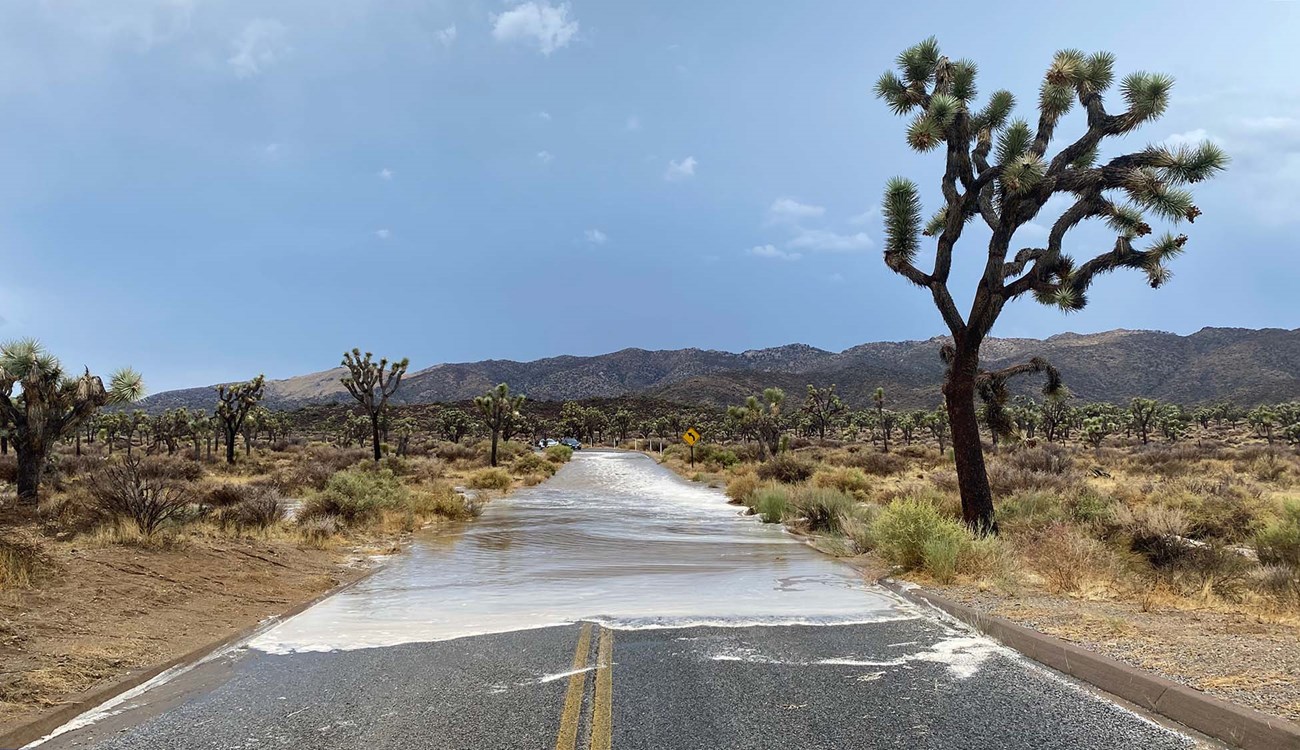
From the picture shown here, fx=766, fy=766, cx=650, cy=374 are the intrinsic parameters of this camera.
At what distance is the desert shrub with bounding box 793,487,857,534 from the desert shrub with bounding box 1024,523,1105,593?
671 cm

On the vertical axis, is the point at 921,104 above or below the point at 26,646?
above

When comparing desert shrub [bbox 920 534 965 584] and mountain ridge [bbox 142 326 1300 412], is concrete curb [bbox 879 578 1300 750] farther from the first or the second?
mountain ridge [bbox 142 326 1300 412]

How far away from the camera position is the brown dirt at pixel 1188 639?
18.8 feet

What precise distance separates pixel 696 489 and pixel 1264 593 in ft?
102

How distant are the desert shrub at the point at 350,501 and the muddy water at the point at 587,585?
2012 mm

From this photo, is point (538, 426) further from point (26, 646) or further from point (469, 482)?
point (26, 646)

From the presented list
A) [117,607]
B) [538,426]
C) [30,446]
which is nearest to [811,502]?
[117,607]

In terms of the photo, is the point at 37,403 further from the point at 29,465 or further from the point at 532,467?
the point at 532,467

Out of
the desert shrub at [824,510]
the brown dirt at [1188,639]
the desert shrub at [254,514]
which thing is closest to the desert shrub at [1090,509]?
the desert shrub at [824,510]

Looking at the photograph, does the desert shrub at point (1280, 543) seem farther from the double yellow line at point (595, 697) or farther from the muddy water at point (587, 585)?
the double yellow line at point (595, 697)

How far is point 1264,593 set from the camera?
10062mm

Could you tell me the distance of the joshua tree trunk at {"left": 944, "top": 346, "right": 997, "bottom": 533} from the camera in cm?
1543

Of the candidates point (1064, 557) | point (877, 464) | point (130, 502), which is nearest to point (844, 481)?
point (877, 464)

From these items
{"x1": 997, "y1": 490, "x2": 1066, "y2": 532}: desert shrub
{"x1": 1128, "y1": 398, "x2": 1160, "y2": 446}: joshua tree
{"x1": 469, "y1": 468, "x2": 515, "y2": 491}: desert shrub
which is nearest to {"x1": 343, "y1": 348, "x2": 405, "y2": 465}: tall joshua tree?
{"x1": 469, "y1": 468, "x2": 515, "y2": 491}: desert shrub
